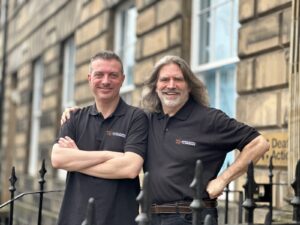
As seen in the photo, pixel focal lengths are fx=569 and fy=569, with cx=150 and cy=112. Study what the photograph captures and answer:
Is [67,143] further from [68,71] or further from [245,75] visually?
[68,71]

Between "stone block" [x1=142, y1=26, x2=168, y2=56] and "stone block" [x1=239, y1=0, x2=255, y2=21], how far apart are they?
6.61ft

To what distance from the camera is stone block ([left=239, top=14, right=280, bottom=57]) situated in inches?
231

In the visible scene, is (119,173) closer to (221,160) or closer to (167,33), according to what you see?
(221,160)

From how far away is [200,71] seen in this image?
24.8 feet

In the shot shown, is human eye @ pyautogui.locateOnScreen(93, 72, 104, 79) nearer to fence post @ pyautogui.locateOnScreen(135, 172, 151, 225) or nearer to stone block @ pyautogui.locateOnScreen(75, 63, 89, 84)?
fence post @ pyautogui.locateOnScreen(135, 172, 151, 225)

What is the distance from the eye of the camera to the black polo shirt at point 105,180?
11.3ft

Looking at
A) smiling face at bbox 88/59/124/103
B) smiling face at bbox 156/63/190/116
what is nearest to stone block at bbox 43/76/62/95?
smiling face at bbox 88/59/124/103

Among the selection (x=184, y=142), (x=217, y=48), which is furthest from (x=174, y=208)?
(x=217, y=48)

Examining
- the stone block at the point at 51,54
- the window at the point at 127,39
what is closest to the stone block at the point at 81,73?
the window at the point at 127,39

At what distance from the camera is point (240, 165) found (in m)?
3.45

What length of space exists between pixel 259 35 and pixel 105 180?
3.28 metres

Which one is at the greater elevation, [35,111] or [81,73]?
[81,73]

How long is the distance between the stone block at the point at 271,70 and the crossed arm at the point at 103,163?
8.78 ft

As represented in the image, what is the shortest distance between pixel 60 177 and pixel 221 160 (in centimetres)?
939
